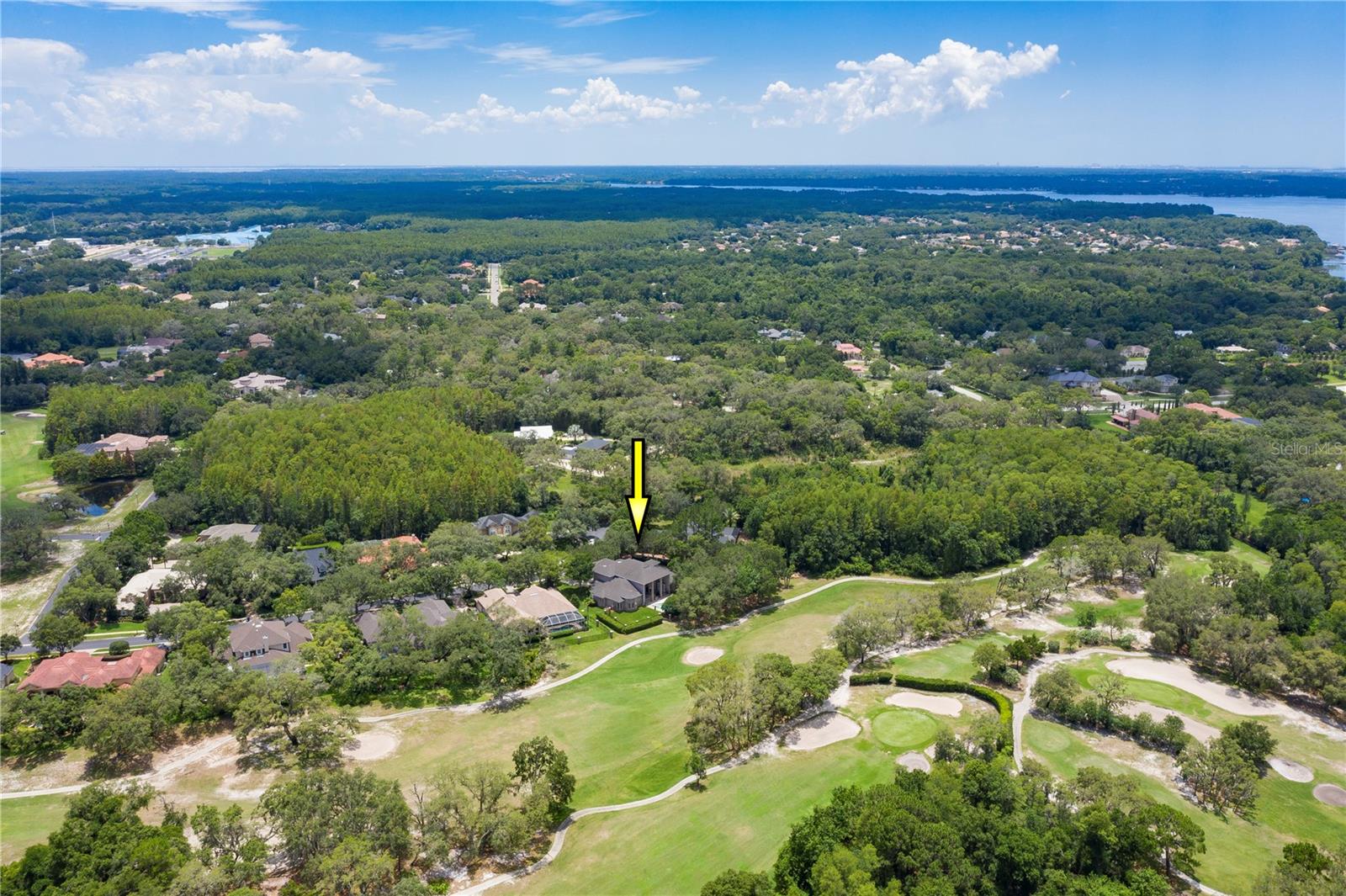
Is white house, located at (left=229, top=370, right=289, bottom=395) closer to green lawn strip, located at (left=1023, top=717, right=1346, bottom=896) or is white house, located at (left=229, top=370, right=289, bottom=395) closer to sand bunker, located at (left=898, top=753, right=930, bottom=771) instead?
sand bunker, located at (left=898, top=753, right=930, bottom=771)

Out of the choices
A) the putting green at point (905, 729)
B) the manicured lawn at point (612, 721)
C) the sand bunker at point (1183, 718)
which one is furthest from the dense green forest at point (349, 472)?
the sand bunker at point (1183, 718)

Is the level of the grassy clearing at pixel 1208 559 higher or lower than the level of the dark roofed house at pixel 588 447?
lower

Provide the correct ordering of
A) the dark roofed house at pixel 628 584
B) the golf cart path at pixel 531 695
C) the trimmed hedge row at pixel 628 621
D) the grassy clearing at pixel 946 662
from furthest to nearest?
the dark roofed house at pixel 628 584 → the trimmed hedge row at pixel 628 621 → the grassy clearing at pixel 946 662 → the golf cart path at pixel 531 695

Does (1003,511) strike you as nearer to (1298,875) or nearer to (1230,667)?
(1230,667)

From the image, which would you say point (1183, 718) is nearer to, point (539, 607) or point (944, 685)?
point (944, 685)

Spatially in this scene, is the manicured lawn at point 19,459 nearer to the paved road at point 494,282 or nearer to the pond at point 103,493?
the pond at point 103,493

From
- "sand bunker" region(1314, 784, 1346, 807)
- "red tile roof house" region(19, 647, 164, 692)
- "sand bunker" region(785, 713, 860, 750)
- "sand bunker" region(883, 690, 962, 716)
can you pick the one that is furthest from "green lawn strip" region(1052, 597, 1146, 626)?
"red tile roof house" region(19, 647, 164, 692)
